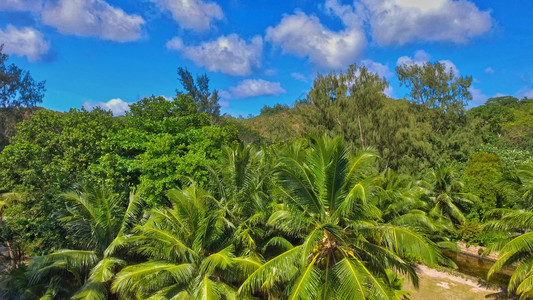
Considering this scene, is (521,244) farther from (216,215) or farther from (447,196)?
(447,196)

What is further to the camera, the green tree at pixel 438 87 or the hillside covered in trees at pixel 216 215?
the green tree at pixel 438 87

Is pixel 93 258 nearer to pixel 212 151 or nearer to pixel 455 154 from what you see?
pixel 212 151

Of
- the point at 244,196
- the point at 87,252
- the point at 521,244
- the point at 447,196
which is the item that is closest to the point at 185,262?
the point at 244,196

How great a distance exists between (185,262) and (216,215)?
1.60 meters

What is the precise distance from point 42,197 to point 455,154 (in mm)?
33233

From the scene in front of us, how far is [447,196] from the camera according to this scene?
61.7 feet

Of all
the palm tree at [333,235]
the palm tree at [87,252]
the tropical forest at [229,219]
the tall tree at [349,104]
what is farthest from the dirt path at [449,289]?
the tall tree at [349,104]

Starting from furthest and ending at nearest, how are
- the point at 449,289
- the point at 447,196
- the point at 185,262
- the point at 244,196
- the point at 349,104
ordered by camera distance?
1. the point at 349,104
2. the point at 447,196
3. the point at 449,289
4. the point at 244,196
5. the point at 185,262

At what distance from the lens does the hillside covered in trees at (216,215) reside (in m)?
7.18

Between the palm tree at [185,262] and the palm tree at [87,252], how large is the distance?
1.20 metres

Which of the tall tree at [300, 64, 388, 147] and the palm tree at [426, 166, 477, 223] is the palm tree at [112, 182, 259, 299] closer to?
the palm tree at [426, 166, 477, 223]

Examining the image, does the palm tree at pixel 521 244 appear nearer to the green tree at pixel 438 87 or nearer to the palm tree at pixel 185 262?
the palm tree at pixel 185 262

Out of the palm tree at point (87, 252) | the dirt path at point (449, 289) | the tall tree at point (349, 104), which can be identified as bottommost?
the dirt path at point (449, 289)

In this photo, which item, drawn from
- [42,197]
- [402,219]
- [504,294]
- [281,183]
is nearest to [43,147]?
[42,197]
